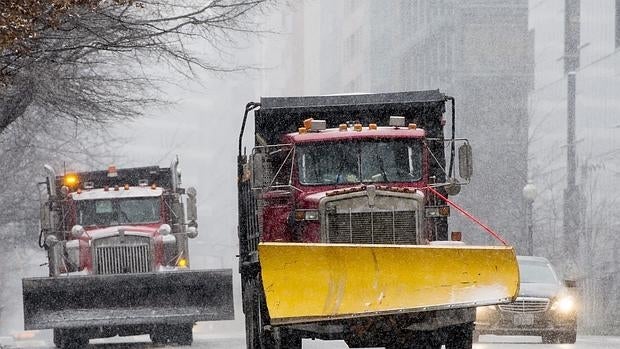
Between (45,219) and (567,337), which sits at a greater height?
(45,219)

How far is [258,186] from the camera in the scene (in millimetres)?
15039

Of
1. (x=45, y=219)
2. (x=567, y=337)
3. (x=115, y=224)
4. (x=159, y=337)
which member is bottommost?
(x=159, y=337)

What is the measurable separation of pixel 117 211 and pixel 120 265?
4.41 feet

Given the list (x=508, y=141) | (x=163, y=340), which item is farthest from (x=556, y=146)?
(x=163, y=340)

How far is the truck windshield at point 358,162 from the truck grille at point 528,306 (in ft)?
23.2

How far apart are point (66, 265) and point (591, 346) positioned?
8982 millimetres

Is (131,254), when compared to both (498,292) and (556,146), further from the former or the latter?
(556,146)

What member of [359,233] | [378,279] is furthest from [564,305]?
[378,279]

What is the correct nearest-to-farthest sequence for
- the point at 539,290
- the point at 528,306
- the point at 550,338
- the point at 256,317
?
the point at 256,317 → the point at 528,306 → the point at 539,290 → the point at 550,338

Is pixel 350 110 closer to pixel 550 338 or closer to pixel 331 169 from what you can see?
pixel 331 169

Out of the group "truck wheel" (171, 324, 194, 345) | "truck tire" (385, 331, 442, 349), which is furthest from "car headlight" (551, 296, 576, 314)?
"truck tire" (385, 331, 442, 349)

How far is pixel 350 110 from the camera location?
1761 cm

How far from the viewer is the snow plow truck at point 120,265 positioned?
72.9 ft

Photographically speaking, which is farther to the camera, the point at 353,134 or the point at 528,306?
the point at 528,306
